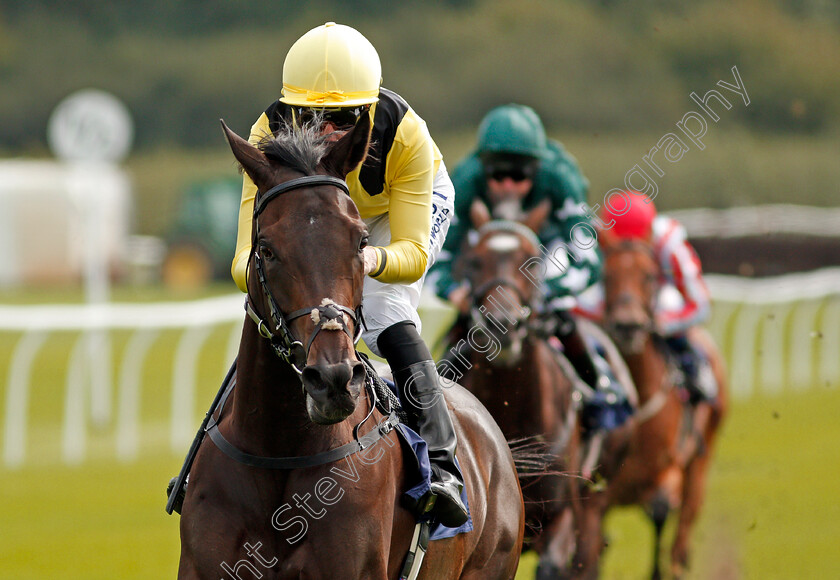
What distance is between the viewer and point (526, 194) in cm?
566

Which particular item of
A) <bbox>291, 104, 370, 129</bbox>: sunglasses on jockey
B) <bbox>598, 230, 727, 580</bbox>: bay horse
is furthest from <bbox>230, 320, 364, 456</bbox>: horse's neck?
<bbox>598, 230, 727, 580</bbox>: bay horse

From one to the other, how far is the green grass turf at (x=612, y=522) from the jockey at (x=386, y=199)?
10.2 feet

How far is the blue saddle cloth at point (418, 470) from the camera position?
315cm

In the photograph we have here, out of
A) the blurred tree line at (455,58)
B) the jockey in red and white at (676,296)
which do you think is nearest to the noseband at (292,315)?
the jockey in red and white at (676,296)

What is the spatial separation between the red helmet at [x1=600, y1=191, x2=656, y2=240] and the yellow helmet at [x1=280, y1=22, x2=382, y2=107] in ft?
12.9

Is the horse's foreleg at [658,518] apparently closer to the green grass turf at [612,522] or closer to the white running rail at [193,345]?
the green grass turf at [612,522]

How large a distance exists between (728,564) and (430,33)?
1830 cm

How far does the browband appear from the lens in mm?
2732

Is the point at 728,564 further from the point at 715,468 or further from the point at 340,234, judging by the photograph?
the point at 340,234

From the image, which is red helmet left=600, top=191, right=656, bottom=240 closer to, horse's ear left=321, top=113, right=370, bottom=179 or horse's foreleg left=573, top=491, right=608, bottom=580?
horse's foreleg left=573, top=491, right=608, bottom=580

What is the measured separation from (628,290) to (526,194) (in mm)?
1291

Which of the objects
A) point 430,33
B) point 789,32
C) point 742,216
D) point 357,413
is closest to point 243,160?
point 357,413

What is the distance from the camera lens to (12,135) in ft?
96.9

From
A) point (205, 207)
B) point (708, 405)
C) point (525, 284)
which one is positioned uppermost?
point (525, 284)
